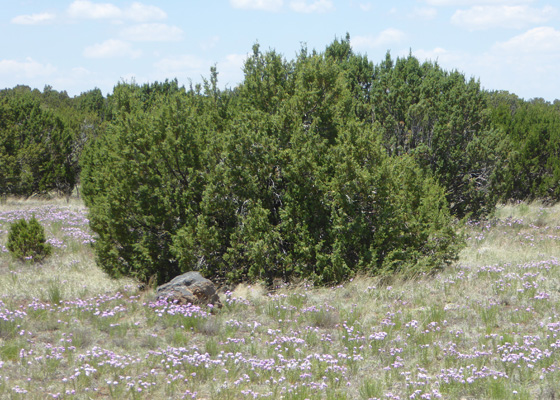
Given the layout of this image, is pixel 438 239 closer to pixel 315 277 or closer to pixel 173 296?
pixel 315 277

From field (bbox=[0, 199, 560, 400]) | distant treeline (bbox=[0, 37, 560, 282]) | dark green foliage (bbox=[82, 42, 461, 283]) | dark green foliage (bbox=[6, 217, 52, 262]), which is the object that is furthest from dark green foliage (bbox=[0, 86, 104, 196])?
field (bbox=[0, 199, 560, 400])

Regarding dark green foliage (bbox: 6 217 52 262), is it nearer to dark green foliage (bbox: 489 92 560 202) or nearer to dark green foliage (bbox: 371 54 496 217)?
dark green foliage (bbox: 371 54 496 217)

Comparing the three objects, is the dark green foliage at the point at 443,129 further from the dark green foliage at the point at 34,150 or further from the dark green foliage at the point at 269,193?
the dark green foliage at the point at 34,150

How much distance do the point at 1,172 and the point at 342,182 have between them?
20.4 m

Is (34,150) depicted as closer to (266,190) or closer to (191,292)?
(266,190)

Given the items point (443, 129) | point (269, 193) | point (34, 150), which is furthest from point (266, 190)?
point (34, 150)

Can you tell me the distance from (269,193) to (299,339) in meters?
3.44

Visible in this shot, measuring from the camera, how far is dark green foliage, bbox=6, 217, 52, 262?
12547 millimetres

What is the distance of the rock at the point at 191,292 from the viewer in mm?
8070

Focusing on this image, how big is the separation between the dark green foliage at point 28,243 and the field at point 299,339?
92.6 inches

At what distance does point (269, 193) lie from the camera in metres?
9.55

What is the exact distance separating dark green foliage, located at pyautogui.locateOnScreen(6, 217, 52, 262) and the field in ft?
7.72

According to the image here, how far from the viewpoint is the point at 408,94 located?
49.3 feet

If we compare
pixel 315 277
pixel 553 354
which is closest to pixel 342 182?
pixel 315 277
